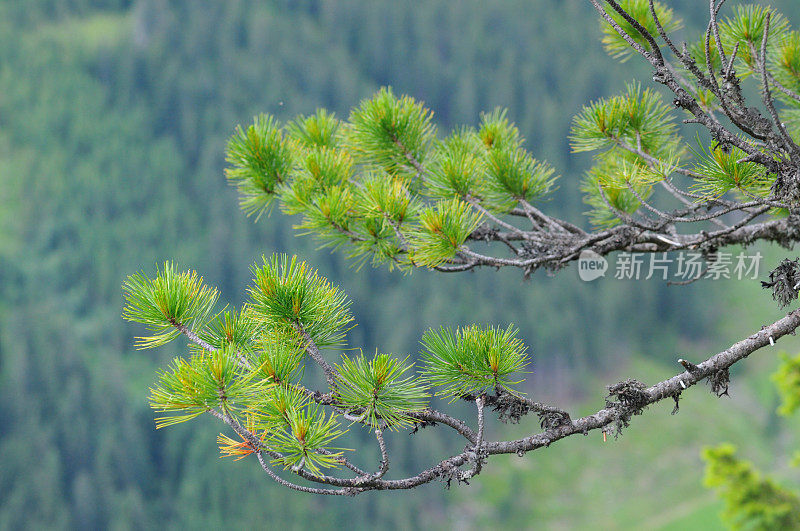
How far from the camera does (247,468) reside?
52.4m

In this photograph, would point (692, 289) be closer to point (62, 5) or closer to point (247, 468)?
point (247, 468)

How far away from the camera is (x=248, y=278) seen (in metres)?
67.9

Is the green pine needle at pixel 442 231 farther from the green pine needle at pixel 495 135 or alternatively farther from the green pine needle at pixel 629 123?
the green pine needle at pixel 495 135

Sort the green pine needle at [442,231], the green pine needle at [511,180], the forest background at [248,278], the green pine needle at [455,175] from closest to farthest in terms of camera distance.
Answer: the green pine needle at [442,231] < the green pine needle at [455,175] < the green pine needle at [511,180] < the forest background at [248,278]

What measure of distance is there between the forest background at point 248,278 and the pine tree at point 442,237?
36026mm

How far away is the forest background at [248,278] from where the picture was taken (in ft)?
173

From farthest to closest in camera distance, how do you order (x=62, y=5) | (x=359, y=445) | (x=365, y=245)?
(x=62, y=5)
(x=359, y=445)
(x=365, y=245)

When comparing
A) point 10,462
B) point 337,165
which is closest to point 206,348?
point 337,165

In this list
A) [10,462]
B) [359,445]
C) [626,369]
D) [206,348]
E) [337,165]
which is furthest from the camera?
[626,369]

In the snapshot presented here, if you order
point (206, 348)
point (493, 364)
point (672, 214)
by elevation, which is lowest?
point (206, 348)

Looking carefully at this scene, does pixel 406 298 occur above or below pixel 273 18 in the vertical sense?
below

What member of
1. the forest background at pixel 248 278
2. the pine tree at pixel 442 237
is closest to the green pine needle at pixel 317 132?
the pine tree at pixel 442 237

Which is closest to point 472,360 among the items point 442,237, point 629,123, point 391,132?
point 442,237

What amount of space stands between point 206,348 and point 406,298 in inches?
2534
